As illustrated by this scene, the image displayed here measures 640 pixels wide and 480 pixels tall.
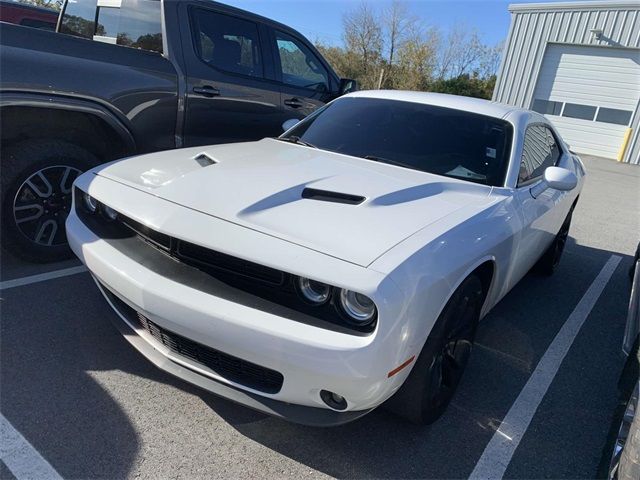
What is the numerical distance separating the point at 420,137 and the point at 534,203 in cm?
86

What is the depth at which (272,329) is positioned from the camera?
5.71ft

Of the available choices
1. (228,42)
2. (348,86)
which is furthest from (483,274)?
(348,86)

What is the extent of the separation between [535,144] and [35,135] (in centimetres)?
372

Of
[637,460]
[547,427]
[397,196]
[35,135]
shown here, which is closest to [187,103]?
[35,135]

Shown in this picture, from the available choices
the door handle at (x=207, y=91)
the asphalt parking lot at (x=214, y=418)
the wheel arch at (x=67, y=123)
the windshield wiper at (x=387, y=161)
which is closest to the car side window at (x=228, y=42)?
the door handle at (x=207, y=91)

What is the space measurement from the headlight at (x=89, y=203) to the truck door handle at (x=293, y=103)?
8.83 feet

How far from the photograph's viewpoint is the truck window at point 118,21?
4055 millimetres

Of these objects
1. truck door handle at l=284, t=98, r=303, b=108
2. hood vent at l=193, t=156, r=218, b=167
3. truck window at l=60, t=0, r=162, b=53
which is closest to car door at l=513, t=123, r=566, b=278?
hood vent at l=193, t=156, r=218, b=167

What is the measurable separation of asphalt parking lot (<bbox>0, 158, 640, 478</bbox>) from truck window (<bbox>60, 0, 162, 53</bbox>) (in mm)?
2153

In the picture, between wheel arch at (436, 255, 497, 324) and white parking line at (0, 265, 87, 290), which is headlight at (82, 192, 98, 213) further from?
wheel arch at (436, 255, 497, 324)

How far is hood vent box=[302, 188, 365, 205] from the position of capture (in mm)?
2267

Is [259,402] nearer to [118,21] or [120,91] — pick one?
[120,91]

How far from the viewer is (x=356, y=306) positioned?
1.79 meters

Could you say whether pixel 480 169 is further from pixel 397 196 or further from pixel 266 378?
pixel 266 378
